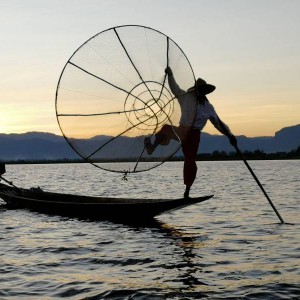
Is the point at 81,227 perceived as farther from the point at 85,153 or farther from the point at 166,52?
the point at 166,52

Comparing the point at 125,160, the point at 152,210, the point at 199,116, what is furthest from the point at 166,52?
the point at 152,210

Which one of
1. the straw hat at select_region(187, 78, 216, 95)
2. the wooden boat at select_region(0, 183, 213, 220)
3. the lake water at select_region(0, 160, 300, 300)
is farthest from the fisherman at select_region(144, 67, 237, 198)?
the lake water at select_region(0, 160, 300, 300)

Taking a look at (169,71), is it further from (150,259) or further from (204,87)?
(150,259)

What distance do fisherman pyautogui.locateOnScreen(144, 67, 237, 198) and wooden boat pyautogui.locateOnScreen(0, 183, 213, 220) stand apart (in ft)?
4.27

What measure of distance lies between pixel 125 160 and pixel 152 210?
2.97m

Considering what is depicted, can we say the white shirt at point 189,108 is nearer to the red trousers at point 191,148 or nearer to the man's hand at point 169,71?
the man's hand at point 169,71

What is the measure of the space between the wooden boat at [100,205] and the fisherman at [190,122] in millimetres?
1302

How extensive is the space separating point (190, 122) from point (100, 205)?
5599 millimetres

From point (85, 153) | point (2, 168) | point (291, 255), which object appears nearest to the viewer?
point (291, 255)

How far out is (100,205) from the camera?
16.2m

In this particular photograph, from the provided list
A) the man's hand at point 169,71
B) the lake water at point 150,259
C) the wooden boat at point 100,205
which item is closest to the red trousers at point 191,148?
the wooden boat at point 100,205

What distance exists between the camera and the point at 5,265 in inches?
416

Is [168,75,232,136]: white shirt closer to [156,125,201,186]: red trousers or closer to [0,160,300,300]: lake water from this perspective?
[156,125,201,186]: red trousers

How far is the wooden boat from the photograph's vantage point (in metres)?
14.2
